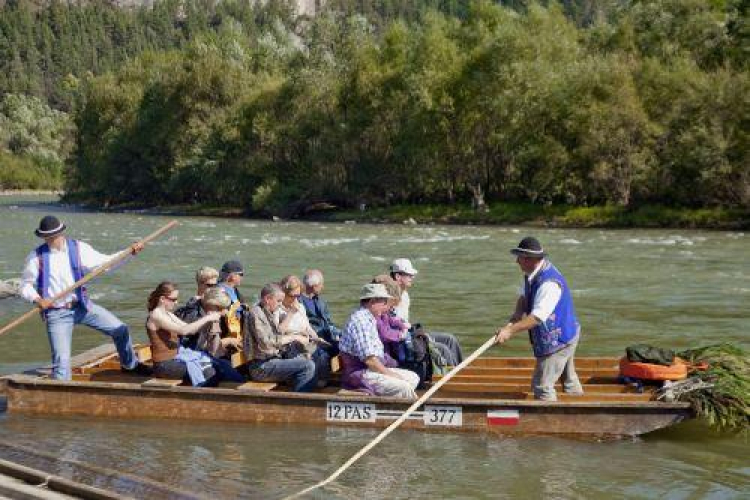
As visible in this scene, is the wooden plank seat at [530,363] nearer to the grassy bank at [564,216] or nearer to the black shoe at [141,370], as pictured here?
the black shoe at [141,370]

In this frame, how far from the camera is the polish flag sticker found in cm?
955

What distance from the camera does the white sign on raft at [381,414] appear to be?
9.72 meters

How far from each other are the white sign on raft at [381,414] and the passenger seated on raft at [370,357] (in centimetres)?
19

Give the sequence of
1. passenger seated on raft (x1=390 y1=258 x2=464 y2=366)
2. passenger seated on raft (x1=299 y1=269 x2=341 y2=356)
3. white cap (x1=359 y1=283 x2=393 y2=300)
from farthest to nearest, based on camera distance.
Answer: passenger seated on raft (x1=299 y1=269 x2=341 y2=356), passenger seated on raft (x1=390 y1=258 x2=464 y2=366), white cap (x1=359 y1=283 x2=393 y2=300)

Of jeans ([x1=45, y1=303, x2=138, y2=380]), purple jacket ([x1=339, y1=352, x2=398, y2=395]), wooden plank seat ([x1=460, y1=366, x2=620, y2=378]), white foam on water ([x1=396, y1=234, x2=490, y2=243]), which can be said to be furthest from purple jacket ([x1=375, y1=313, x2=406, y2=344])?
white foam on water ([x1=396, y1=234, x2=490, y2=243])

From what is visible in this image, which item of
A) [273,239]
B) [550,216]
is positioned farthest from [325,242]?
[550,216]

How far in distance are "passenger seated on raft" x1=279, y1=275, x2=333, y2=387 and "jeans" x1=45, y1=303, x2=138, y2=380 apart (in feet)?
5.68

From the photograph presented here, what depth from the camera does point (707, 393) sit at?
948 centimetres

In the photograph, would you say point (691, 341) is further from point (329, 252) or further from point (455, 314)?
point (329, 252)

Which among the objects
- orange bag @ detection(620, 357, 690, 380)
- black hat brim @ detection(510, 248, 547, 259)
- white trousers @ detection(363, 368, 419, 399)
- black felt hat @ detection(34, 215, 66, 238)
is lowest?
white trousers @ detection(363, 368, 419, 399)

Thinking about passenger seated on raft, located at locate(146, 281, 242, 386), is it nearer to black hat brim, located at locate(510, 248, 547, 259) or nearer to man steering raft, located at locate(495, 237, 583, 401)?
man steering raft, located at locate(495, 237, 583, 401)

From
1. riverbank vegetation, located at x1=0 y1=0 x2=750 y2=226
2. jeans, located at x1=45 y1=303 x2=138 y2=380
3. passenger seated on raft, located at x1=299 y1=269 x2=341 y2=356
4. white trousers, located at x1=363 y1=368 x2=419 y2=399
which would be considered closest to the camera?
white trousers, located at x1=363 y1=368 x2=419 y2=399

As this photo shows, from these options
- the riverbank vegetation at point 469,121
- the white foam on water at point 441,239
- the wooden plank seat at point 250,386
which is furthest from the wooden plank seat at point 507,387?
the riverbank vegetation at point 469,121

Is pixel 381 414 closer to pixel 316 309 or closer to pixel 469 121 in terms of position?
pixel 316 309
